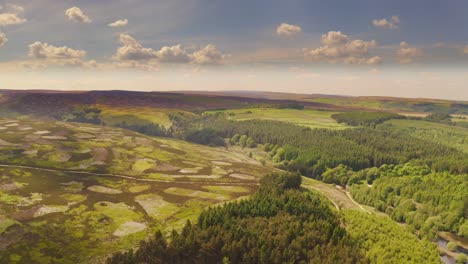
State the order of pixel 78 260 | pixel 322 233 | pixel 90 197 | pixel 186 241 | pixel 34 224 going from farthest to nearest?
pixel 90 197 < pixel 34 224 < pixel 322 233 < pixel 78 260 < pixel 186 241

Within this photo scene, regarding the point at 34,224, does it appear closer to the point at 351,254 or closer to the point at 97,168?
the point at 97,168

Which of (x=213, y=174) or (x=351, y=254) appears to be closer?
(x=351, y=254)

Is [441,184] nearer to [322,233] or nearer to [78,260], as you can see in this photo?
[322,233]

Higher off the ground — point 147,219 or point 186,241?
point 186,241

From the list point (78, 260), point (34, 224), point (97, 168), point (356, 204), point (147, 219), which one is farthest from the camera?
point (97, 168)

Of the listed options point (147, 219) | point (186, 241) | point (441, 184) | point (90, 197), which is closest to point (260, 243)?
point (186, 241)

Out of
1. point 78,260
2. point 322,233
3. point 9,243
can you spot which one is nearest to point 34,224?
point 9,243
